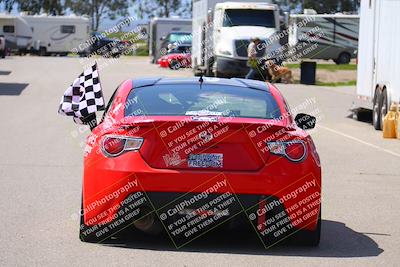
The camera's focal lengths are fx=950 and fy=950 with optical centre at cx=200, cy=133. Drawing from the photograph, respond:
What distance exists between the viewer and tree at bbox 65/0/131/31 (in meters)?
114

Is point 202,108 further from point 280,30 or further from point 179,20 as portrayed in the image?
point 179,20

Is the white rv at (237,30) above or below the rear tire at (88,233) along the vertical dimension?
below

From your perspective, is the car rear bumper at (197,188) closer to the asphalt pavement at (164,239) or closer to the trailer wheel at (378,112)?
the asphalt pavement at (164,239)

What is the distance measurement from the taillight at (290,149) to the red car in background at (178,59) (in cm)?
3868

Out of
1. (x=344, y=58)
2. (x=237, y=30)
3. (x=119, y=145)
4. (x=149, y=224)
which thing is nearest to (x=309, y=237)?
(x=149, y=224)

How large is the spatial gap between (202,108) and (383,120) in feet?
36.4

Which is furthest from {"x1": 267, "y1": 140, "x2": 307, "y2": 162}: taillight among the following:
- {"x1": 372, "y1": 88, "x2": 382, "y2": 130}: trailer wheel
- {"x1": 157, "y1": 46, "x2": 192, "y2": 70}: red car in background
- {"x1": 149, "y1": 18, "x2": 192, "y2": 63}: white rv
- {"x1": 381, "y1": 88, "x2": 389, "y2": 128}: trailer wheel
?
{"x1": 149, "y1": 18, "x2": 192, "y2": 63}: white rv

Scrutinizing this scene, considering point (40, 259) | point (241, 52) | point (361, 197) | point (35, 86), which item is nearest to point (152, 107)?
point (40, 259)

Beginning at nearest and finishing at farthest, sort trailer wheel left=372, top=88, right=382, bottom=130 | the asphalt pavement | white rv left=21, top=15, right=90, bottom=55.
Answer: the asphalt pavement → trailer wheel left=372, top=88, right=382, bottom=130 → white rv left=21, top=15, right=90, bottom=55

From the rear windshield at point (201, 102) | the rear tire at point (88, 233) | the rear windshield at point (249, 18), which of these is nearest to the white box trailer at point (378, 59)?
the rear windshield at point (201, 102)

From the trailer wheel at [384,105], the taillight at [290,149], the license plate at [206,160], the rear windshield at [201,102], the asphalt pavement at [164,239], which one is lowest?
the trailer wheel at [384,105]

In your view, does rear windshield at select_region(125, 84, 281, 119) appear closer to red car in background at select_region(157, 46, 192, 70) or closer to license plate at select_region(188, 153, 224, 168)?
license plate at select_region(188, 153, 224, 168)

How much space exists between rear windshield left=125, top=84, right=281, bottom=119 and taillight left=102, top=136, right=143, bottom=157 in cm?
36

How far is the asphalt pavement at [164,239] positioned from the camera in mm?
7395
